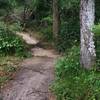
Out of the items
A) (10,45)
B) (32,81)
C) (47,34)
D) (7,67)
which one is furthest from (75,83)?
(47,34)

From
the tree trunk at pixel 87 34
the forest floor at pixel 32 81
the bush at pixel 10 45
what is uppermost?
the tree trunk at pixel 87 34

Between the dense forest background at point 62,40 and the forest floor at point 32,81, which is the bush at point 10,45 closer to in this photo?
the dense forest background at point 62,40

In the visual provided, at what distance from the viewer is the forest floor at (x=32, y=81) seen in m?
9.34

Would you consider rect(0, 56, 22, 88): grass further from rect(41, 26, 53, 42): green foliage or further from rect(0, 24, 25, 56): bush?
rect(41, 26, 53, 42): green foliage

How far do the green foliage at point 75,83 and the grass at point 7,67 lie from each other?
6.27ft

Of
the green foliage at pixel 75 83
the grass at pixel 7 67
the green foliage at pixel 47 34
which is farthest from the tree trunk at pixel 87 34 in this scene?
the green foliage at pixel 47 34

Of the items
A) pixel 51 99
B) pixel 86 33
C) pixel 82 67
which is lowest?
pixel 51 99

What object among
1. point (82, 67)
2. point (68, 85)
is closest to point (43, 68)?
point (82, 67)

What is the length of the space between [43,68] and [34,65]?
63cm

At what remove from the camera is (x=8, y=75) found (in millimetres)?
11109

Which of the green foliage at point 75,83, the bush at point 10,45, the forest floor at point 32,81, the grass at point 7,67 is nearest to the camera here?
the green foliage at point 75,83

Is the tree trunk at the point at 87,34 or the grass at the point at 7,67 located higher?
the tree trunk at the point at 87,34

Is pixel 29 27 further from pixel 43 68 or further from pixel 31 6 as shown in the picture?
pixel 43 68

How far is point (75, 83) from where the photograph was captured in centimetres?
901
